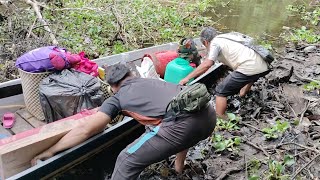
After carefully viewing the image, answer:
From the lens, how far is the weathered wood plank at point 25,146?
11.0 feet

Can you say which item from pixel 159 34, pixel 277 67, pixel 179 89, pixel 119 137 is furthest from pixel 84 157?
pixel 159 34

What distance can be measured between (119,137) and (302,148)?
83.6 inches

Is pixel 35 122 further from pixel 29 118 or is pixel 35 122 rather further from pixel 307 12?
pixel 307 12

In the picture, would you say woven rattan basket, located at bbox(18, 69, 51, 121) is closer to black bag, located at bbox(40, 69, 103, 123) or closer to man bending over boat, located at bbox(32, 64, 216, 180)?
black bag, located at bbox(40, 69, 103, 123)

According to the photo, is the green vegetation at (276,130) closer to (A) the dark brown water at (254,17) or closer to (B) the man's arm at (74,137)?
→ (B) the man's arm at (74,137)

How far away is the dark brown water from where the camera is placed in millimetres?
10695

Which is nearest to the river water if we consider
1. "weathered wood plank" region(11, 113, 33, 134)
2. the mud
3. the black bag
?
the mud

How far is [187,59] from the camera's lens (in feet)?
18.3

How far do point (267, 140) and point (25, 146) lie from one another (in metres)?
2.96

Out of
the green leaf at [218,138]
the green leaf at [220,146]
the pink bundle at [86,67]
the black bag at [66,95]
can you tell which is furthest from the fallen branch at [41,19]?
the green leaf at [220,146]

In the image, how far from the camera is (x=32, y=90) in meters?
4.44

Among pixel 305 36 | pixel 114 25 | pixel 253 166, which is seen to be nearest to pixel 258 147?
pixel 253 166

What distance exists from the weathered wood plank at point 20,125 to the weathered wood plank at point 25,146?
0.83 m

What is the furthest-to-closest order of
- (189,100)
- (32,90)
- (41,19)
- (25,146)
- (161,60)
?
(41,19) → (161,60) → (32,90) → (25,146) → (189,100)
